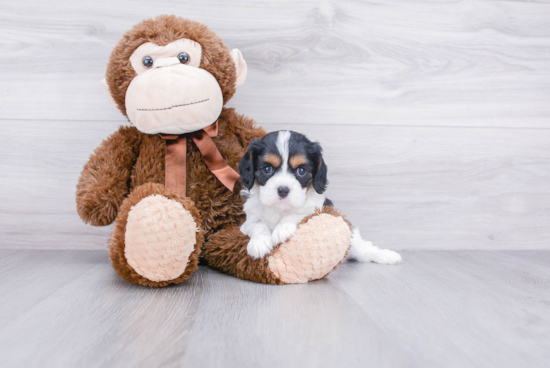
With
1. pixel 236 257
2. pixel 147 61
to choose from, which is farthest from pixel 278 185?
pixel 147 61

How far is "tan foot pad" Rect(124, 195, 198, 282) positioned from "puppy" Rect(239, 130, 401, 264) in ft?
0.71

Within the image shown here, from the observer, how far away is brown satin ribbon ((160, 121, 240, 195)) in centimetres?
136

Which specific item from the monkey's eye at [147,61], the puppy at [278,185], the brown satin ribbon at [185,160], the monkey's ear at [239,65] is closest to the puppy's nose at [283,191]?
the puppy at [278,185]

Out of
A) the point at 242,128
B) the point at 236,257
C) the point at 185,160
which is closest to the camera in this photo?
the point at 236,257

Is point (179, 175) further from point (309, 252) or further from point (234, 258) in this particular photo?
point (309, 252)

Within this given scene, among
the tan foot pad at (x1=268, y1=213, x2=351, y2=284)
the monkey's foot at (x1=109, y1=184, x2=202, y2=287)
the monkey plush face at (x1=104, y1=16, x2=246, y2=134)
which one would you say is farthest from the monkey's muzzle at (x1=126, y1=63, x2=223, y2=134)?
the tan foot pad at (x1=268, y1=213, x2=351, y2=284)

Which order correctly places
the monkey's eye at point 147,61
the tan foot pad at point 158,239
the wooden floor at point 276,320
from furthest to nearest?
the monkey's eye at point 147,61 < the tan foot pad at point 158,239 < the wooden floor at point 276,320

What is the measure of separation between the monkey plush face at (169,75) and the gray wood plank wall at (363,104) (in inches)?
14.2

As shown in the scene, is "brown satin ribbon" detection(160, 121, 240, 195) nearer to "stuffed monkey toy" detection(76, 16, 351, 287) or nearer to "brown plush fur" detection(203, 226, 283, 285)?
"stuffed monkey toy" detection(76, 16, 351, 287)

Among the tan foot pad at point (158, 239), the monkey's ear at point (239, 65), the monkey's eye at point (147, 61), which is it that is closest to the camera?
the tan foot pad at point (158, 239)

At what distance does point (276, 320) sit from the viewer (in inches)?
35.4

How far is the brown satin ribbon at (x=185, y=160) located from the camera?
136cm

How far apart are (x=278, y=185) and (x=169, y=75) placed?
19.4 inches

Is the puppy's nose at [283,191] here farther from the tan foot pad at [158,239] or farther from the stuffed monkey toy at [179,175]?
the tan foot pad at [158,239]
